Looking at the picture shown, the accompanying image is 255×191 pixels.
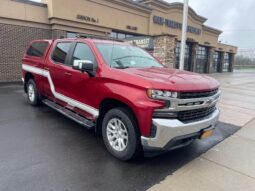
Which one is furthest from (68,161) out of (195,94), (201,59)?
(201,59)

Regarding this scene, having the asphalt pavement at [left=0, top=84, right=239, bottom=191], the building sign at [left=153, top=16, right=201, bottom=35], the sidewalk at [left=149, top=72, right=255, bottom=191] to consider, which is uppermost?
the building sign at [left=153, top=16, right=201, bottom=35]

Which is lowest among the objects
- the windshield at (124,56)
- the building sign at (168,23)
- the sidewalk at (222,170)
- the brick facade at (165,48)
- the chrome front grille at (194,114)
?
the sidewalk at (222,170)

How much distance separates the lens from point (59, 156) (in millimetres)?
3664

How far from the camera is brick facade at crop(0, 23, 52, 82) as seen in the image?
11617mm

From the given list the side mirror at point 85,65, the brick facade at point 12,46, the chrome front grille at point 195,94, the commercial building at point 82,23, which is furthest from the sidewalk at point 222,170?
the brick facade at point 12,46

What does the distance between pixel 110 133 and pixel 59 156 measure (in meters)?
0.92

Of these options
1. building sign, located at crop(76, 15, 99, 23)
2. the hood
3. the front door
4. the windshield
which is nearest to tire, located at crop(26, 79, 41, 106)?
the front door

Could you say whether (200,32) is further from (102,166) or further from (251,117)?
(102,166)

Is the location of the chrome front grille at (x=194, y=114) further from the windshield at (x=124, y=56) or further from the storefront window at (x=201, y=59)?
the storefront window at (x=201, y=59)

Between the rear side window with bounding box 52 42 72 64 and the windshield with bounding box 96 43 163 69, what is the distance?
1038 mm

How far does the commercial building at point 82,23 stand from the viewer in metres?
11.2

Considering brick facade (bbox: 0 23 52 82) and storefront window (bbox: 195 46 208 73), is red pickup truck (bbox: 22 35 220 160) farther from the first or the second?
storefront window (bbox: 195 46 208 73)

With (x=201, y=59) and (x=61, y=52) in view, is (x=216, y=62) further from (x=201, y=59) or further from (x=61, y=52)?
(x=61, y=52)

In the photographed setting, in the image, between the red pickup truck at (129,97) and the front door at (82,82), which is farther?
the front door at (82,82)
